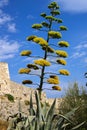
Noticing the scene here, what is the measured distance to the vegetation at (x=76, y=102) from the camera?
22.5m

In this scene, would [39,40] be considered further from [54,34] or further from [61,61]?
[61,61]

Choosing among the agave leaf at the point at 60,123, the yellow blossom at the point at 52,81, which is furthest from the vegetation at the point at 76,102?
the agave leaf at the point at 60,123

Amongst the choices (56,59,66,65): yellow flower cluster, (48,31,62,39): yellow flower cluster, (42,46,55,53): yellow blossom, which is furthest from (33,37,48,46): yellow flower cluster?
(56,59,66,65): yellow flower cluster

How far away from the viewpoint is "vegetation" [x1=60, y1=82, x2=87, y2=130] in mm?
22547

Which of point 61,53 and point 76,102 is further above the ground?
point 61,53

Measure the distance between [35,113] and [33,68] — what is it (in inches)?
666

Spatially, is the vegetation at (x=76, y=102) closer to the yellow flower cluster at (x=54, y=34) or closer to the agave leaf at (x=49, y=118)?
the yellow flower cluster at (x=54, y=34)

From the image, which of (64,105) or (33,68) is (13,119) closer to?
(64,105)

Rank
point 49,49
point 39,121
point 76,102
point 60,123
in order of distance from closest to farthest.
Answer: point 39,121
point 60,123
point 76,102
point 49,49

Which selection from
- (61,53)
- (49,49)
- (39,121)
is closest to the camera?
(39,121)

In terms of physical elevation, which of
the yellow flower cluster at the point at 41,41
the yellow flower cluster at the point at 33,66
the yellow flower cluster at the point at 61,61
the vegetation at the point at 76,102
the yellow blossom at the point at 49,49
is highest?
the yellow flower cluster at the point at 41,41

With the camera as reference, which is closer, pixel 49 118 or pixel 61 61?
pixel 49 118

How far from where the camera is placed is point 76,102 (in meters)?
23.3

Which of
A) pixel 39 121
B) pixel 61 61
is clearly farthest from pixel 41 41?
pixel 39 121
